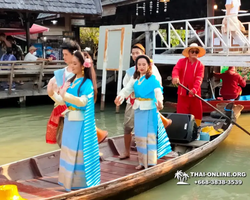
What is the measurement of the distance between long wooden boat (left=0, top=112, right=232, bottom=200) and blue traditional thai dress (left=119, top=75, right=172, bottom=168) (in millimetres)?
230

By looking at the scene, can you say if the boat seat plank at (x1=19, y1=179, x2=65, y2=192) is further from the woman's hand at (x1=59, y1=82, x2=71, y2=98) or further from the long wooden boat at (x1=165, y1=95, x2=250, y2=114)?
the long wooden boat at (x1=165, y1=95, x2=250, y2=114)

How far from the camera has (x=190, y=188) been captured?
5.53m

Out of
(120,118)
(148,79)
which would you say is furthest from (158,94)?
(120,118)

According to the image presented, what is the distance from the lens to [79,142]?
4062mm

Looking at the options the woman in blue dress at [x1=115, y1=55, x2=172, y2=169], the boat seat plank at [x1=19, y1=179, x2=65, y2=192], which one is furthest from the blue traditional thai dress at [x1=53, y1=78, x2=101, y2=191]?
the woman in blue dress at [x1=115, y1=55, x2=172, y2=169]

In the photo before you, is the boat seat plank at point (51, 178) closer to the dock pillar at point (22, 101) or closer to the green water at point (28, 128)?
the green water at point (28, 128)

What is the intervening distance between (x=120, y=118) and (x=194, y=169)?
497 cm

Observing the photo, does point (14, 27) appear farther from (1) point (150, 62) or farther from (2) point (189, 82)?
(1) point (150, 62)

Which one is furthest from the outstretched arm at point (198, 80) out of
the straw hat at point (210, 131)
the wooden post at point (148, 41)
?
the wooden post at point (148, 41)

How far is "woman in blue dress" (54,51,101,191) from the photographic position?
4062mm

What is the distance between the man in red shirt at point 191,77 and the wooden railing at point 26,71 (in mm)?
6157

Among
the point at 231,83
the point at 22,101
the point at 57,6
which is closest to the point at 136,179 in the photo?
the point at 231,83

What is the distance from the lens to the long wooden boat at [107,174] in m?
4.14

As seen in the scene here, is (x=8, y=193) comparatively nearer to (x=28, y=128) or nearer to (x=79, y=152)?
(x=79, y=152)
